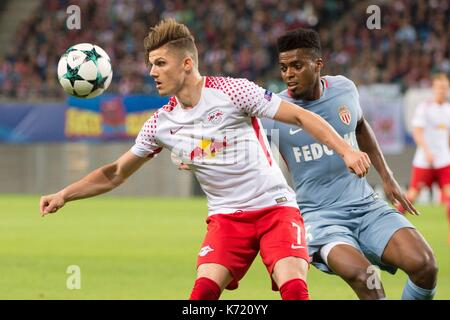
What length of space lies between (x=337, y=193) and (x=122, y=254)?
5.98 meters

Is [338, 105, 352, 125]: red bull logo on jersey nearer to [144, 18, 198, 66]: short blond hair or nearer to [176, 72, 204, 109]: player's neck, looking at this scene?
[176, 72, 204, 109]: player's neck

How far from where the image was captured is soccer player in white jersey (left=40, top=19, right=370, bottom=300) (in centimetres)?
599

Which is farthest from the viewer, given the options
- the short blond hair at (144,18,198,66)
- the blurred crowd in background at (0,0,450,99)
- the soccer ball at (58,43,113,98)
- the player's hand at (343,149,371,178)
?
the blurred crowd in background at (0,0,450,99)

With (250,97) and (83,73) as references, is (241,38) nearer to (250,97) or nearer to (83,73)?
(83,73)

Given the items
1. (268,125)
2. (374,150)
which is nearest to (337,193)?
(374,150)

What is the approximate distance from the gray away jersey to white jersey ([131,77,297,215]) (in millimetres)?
769

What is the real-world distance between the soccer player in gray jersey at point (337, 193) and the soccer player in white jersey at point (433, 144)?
694 cm

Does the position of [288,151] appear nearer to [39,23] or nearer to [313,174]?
[313,174]

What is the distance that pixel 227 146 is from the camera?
20.0 feet

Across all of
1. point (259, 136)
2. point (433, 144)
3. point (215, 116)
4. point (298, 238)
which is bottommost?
point (433, 144)

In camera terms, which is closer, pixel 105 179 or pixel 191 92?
pixel 191 92

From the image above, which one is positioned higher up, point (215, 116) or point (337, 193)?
point (215, 116)

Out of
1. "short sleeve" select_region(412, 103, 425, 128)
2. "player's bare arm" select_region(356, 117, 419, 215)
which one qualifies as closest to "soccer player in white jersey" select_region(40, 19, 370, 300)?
"player's bare arm" select_region(356, 117, 419, 215)

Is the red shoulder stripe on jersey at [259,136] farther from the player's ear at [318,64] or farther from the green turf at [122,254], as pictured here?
the green turf at [122,254]
